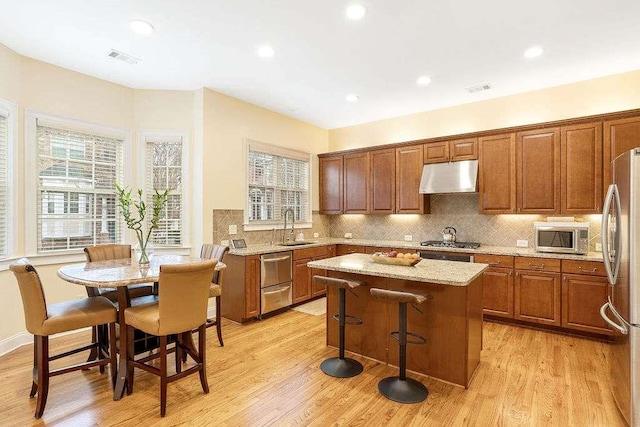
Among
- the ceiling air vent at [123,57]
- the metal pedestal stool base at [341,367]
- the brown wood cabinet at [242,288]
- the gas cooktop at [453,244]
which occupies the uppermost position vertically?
the ceiling air vent at [123,57]

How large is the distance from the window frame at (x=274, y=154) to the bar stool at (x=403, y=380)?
2.74m

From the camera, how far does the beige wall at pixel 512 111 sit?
3734mm

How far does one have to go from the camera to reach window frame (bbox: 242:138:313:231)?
4664 millimetres

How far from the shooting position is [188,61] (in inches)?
136

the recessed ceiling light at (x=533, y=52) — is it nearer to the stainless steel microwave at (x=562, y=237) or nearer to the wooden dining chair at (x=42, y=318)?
the stainless steel microwave at (x=562, y=237)

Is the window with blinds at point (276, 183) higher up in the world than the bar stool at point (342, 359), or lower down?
higher up

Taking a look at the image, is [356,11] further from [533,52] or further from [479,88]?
[479,88]

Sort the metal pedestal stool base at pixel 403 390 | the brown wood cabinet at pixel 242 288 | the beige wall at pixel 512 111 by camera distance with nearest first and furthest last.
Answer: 1. the metal pedestal stool base at pixel 403 390
2. the beige wall at pixel 512 111
3. the brown wood cabinet at pixel 242 288

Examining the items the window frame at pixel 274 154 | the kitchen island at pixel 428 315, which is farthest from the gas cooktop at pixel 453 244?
the window frame at pixel 274 154

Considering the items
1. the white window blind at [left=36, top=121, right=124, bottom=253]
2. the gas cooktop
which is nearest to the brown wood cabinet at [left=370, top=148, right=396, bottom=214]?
the gas cooktop

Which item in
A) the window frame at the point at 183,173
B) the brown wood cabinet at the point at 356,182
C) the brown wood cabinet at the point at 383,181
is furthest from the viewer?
the brown wood cabinet at the point at 356,182

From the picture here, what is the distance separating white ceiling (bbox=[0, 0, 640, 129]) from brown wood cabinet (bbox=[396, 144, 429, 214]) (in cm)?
94

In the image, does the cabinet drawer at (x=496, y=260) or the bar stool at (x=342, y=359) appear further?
the cabinet drawer at (x=496, y=260)

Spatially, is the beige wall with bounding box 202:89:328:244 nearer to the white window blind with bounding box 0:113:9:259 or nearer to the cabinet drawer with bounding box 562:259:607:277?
the white window blind with bounding box 0:113:9:259
